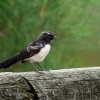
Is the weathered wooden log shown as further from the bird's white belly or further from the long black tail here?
the bird's white belly

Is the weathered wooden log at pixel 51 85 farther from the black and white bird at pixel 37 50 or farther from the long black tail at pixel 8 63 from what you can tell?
the black and white bird at pixel 37 50

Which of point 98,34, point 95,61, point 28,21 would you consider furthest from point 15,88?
point 95,61

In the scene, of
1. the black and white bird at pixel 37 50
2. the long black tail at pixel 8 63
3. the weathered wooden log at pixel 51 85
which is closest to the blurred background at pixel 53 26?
the black and white bird at pixel 37 50

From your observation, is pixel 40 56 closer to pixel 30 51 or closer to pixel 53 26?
pixel 30 51

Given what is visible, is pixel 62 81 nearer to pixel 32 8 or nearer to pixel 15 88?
pixel 15 88

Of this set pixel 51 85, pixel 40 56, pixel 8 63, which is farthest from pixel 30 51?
pixel 51 85
